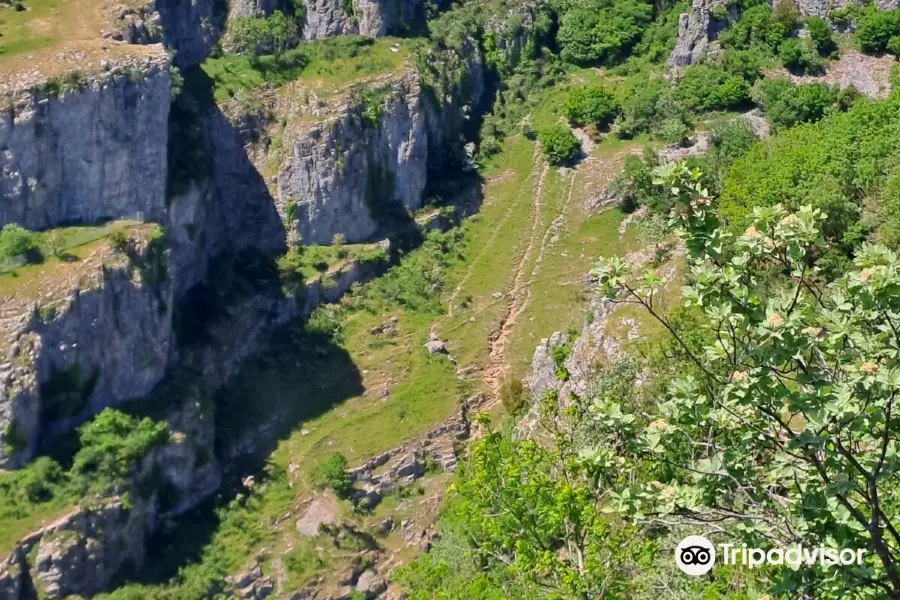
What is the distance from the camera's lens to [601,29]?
62250 mm

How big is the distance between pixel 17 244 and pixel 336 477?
15661mm

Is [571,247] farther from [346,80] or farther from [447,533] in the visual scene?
[447,533]

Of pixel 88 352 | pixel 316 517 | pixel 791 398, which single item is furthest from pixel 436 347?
pixel 791 398

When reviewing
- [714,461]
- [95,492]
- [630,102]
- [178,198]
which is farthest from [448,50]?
[714,461]

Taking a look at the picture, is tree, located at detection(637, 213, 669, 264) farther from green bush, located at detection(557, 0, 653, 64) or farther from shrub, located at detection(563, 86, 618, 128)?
green bush, located at detection(557, 0, 653, 64)

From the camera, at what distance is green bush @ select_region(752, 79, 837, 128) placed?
168 feet

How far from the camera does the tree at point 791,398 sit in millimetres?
10117

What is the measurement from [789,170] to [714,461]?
112 feet

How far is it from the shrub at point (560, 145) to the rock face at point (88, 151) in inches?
788

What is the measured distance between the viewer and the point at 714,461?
1124cm

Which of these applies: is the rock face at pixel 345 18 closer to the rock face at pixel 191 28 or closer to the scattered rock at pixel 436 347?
the rock face at pixel 191 28

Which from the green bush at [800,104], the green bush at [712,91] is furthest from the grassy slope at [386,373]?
the green bush at [800,104]

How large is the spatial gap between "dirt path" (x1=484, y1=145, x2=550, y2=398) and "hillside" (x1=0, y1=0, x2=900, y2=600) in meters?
0.17

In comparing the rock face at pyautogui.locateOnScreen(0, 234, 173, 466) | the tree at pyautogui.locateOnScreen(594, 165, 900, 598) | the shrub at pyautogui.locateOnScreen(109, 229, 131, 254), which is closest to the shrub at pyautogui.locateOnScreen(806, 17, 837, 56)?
the rock face at pyautogui.locateOnScreen(0, 234, 173, 466)
